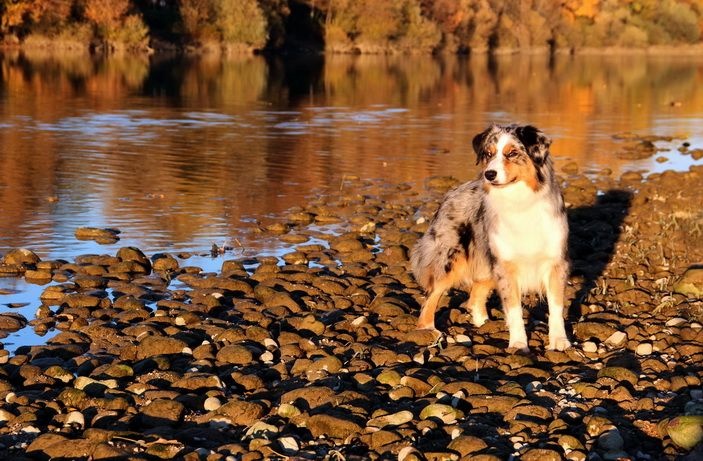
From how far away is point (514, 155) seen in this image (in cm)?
780

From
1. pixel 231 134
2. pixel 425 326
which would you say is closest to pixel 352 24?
pixel 231 134

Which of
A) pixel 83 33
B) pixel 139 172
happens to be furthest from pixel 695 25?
pixel 139 172

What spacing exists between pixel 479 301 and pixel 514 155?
1.81 m

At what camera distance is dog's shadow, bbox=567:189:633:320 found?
10.6 metres

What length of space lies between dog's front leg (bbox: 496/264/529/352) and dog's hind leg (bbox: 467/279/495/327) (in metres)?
0.62

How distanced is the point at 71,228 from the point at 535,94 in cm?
3354

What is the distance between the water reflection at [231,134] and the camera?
1438 centimetres

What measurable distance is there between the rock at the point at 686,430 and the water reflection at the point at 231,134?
7172mm

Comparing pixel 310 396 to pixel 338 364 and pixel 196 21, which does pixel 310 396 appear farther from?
pixel 196 21

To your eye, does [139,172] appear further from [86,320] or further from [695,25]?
[695,25]

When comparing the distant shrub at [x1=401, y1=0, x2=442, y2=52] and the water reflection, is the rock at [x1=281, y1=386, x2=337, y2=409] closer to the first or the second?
the water reflection

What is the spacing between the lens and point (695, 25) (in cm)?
11706

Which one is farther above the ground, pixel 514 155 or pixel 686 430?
pixel 514 155

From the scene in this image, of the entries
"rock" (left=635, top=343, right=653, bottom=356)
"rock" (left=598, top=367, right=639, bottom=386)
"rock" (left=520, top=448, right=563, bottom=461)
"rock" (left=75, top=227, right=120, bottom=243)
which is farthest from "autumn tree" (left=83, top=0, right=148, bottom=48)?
"rock" (left=520, top=448, right=563, bottom=461)
